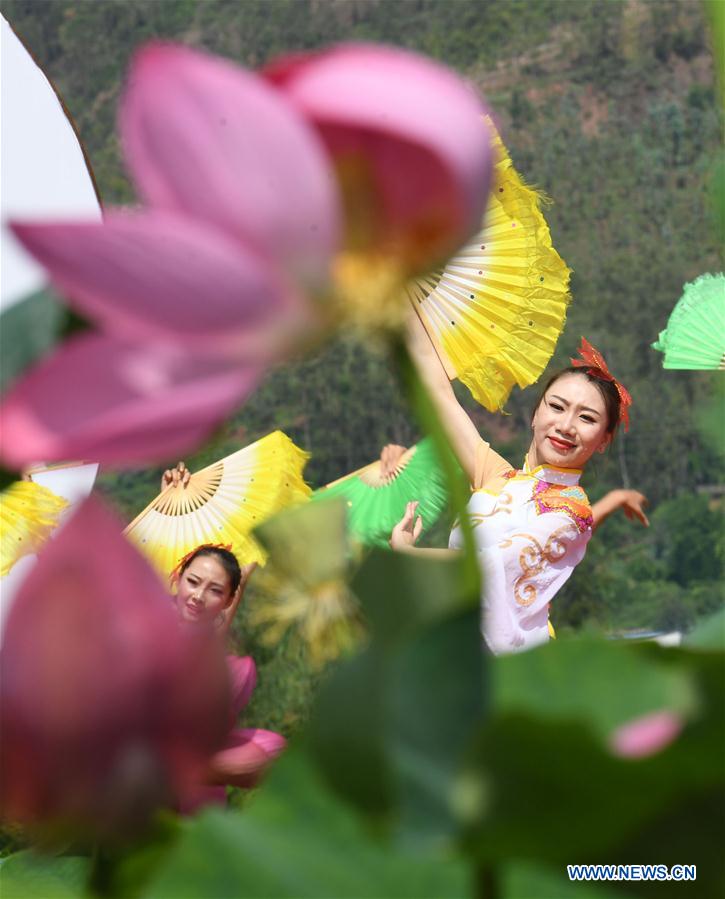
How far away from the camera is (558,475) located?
2.12 metres

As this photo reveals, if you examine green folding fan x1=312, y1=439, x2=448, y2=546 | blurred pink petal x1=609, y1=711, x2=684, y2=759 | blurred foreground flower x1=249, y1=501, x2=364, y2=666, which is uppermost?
green folding fan x1=312, y1=439, x2=448, y2=546

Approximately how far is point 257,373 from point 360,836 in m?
0.04

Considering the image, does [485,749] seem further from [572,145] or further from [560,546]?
[572,145]

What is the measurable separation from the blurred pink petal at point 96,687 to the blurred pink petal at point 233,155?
26 mm

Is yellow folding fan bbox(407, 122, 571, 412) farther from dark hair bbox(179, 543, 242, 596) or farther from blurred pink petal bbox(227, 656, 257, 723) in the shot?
blurred pink petal bbox(227, 656, 257, 723)

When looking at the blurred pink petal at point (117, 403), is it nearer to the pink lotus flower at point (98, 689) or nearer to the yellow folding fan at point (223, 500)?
the pink lotus flower at point (98, 689)

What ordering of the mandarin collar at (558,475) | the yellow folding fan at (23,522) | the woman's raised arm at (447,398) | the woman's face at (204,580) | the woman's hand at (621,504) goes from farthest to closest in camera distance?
the woman's hand at (621,504), the mandarin collar at (558,475), the woman's face at (204,580), the woman's raised arm at (447,398), the yellow folding fan at (23,522)

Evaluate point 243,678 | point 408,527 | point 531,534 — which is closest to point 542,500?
point 531,534

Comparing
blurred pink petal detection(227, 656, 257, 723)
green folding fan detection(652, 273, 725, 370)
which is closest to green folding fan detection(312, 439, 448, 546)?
green folding fan detection(652, 273, 725, 370)

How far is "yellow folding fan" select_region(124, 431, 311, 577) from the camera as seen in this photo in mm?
2201

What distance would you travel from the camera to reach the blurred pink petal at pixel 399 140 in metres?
0.11

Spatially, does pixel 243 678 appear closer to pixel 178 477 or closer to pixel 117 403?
pixel 117 403

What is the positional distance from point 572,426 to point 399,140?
80.5 inches

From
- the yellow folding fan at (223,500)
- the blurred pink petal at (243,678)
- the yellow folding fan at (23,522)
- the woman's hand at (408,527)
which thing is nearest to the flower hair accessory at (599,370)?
the woman's hand at (408,527)
